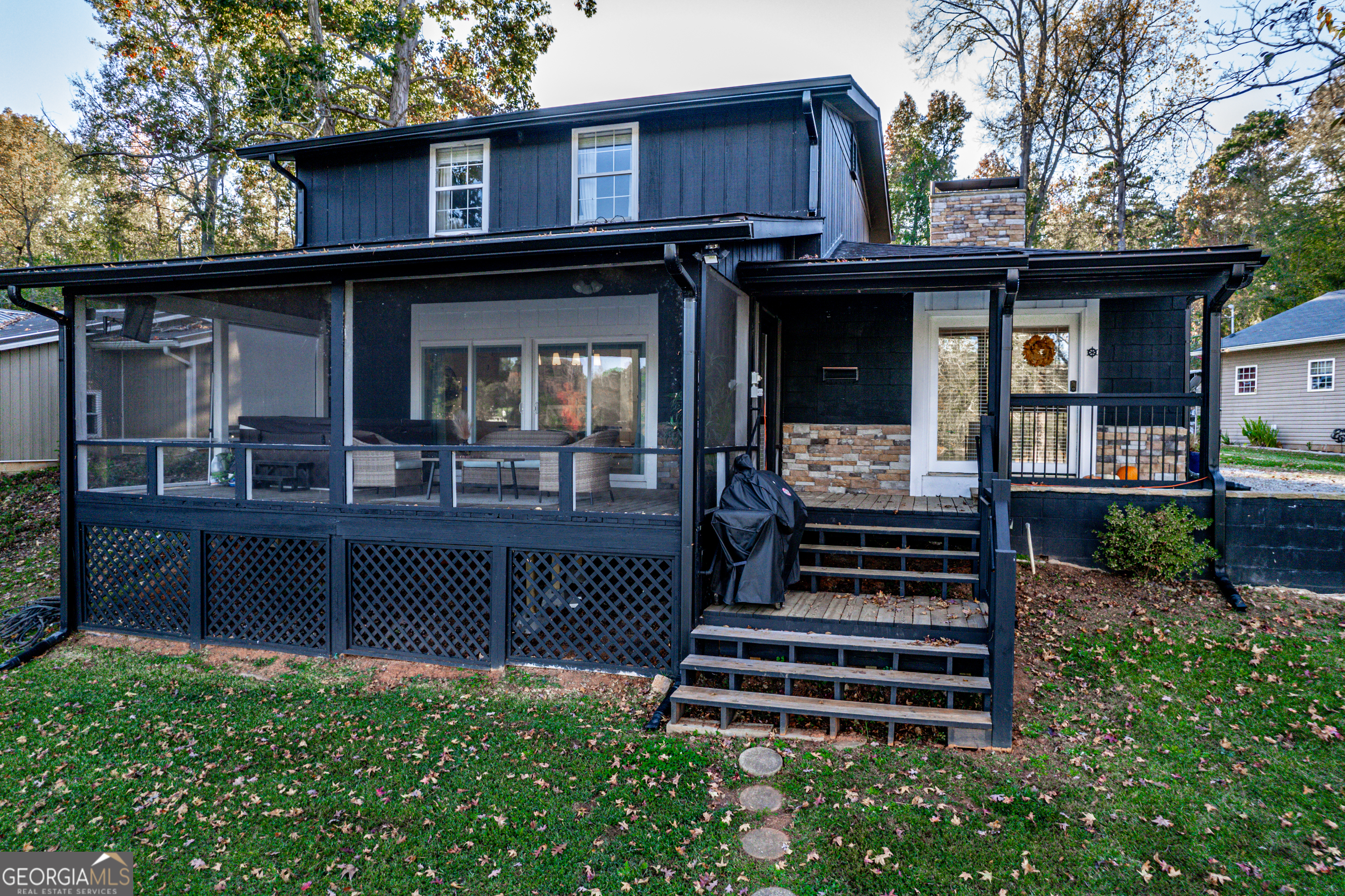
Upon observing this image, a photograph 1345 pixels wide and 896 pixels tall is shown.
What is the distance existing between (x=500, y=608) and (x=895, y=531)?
340 centimetres

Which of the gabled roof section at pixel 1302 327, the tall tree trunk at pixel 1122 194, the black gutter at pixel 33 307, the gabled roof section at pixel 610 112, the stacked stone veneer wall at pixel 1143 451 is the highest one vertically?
the tall tree trunk at pixel 1122 194

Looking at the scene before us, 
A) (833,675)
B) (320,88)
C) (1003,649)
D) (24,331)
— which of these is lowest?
(833,675)

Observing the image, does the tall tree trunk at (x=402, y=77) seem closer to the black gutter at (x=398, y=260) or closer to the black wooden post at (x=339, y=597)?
the black gutter at (x=398, y=260)

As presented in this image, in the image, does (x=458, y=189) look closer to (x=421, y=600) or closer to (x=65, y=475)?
(x=65, y=475)

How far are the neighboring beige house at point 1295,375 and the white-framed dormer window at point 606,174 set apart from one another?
1758 centimetres

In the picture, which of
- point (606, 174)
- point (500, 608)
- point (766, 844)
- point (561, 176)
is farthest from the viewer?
point (561, 176)

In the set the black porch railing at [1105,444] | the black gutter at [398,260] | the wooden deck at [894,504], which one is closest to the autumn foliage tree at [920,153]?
the black porch railing at [1105,444]

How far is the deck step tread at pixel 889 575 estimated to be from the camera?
18.4 feet

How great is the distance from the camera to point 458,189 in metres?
9.19

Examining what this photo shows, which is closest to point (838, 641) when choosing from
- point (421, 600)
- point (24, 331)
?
point (421, 600)

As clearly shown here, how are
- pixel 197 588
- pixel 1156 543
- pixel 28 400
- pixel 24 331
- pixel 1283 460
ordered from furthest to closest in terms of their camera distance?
1. pixel 1283 460
2. pixel 24 331
3. pixel 28 400
4. pixel 197 588
5. pixel 1156 543

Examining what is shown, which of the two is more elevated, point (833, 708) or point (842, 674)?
point (842, 674)

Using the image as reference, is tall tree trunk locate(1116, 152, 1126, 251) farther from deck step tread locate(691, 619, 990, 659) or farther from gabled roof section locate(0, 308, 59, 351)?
gabled roof section locate(0, 308, 59, 351)

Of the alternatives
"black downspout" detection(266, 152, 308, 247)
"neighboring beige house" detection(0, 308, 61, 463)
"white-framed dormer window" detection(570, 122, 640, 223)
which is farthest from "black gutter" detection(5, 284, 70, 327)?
"neighboring beige house" detection(0, 308, 61, 463)
